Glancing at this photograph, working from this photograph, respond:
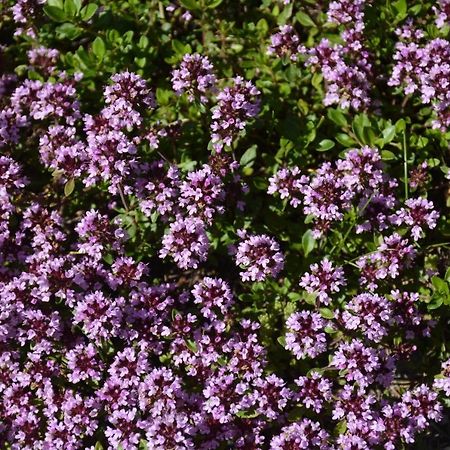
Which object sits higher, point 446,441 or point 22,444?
point 22,444

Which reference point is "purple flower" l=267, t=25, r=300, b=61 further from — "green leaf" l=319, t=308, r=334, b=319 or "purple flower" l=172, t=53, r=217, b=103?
"green leaf" l=319, t=308, r=334, b=319

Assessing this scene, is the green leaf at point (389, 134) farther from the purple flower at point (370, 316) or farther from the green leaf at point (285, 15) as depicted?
the green leaf at point (285, 15)

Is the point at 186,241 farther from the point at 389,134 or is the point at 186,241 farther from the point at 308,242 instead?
the point at 389,134

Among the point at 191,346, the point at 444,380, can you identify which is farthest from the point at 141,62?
the point at 444,380

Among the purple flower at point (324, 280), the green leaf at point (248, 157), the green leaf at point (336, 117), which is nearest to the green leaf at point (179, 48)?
the green leaf at point (248, 157)

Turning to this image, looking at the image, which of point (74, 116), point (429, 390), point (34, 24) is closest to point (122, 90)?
point (74, 116)

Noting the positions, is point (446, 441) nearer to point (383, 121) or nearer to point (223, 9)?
point (383, 121)
